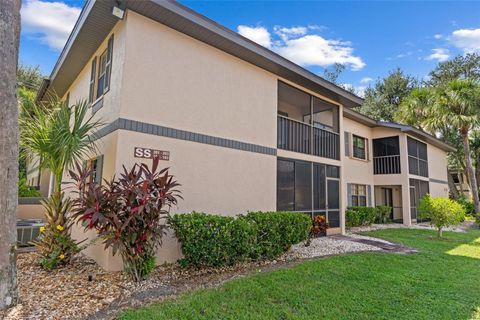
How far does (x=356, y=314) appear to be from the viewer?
14.2ft

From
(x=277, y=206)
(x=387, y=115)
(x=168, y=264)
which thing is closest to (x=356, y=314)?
(x=168, y=264)

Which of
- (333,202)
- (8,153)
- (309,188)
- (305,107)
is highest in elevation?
(305,107)

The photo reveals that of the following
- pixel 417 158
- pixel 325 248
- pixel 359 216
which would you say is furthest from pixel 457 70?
pixel 325 248

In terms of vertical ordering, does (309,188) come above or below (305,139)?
below

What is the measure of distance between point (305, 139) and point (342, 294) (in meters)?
7.02

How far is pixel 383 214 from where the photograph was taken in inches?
712

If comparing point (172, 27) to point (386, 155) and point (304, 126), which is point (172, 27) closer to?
point (304, 126)

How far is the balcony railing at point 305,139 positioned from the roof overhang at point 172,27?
66.5 inches

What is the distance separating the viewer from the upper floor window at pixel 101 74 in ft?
24.6

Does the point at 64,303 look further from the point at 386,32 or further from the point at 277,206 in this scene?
the point at 386,32

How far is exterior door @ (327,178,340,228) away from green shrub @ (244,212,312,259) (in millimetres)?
4341

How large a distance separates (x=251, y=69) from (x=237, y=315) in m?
7.52

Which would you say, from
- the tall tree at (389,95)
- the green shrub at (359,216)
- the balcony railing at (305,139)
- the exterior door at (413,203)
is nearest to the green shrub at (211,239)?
the balcony railing at (305,139)

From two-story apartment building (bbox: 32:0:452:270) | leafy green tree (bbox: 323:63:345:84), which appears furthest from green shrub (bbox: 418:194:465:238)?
leafy green tree (bbox: 323:63:345:84)
